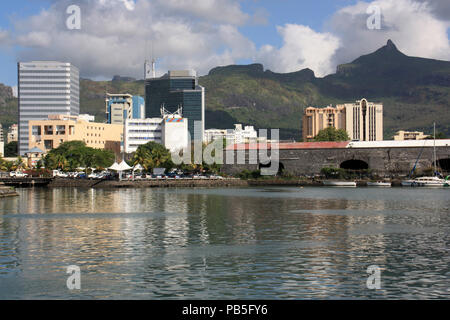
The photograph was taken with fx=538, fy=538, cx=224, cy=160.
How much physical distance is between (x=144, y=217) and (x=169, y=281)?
22.4 metres

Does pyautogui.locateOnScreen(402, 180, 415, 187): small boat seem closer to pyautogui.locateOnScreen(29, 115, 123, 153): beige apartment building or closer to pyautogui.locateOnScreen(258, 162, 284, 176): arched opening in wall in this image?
pyautogui.locateOnScreen(258, 162, 284, 176): arched opening in wall

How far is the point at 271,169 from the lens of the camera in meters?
114

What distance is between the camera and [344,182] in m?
99.6

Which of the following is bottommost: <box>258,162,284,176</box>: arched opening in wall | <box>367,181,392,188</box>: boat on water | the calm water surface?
the calm water surface

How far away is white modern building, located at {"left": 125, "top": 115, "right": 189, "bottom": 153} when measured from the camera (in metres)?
181

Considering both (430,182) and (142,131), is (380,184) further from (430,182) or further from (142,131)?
(142,131)

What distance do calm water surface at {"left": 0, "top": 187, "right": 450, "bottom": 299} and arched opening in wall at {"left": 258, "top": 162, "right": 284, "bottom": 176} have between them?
66693 mm

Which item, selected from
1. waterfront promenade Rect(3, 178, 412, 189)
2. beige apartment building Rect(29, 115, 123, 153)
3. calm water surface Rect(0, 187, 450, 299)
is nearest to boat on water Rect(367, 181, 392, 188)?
waterfront promenade Rect(3, 178, 412, 189)

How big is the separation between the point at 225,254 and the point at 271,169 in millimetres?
88223

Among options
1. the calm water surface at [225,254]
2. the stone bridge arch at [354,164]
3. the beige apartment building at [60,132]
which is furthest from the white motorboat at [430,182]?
the beige apartment building at [60,132]

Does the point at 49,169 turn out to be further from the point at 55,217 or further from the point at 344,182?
the point at 55,217

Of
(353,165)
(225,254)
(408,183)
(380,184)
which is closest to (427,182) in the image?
(408,183)
